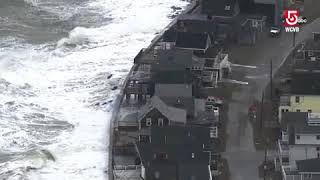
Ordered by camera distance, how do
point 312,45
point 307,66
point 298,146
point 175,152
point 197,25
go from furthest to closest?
point 197,25, point 312,45, point 307,66, point 298,146, point 175,152

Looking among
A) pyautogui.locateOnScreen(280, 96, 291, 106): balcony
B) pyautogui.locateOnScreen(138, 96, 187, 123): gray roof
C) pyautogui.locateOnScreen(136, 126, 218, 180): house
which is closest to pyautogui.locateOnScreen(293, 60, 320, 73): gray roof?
pyautogui.locateOnScreen(280, 96, 291, 106): balcony

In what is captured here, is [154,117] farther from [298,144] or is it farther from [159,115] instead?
[298,144]

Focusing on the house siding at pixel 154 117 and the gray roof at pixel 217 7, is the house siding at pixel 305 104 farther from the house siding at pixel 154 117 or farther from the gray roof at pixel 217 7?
the gray roof at pixel 217 7

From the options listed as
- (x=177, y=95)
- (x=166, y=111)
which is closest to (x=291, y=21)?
(x=177, y=95)

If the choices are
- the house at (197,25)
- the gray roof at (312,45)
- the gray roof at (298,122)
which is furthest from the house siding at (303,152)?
the house at (197,25)

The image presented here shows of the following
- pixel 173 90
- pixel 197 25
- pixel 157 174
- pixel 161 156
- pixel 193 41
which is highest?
pixel 197 25

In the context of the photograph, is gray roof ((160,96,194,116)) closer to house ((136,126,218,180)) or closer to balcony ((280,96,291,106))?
house ((136,126,218,180))

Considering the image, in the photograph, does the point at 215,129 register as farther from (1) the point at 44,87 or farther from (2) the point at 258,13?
(2) the point at 258,13
